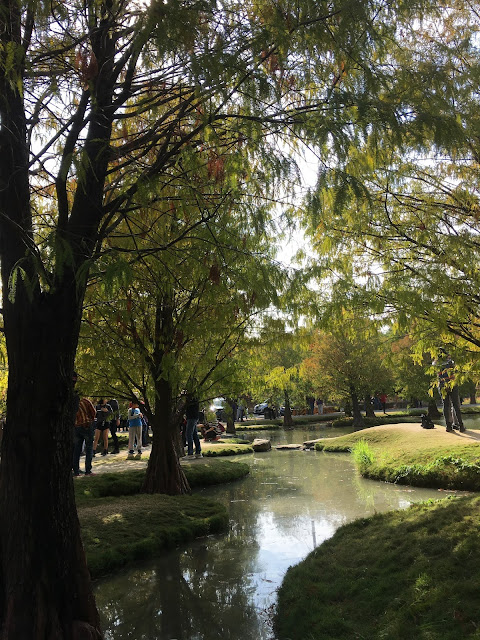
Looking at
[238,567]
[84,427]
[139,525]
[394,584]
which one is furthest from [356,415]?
[394,584]

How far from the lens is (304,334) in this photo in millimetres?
7094

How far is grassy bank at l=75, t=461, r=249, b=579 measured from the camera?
5.91 metres

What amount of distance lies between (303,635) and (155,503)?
14.4 ft

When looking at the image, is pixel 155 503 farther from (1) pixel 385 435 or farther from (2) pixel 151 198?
(1) pixel 385 435

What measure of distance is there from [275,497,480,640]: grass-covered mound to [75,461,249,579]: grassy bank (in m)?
2.11

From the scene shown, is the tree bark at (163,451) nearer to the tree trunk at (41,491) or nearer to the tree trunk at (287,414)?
the tree trunk at (41,491)

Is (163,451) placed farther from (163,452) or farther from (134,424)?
(134,424)

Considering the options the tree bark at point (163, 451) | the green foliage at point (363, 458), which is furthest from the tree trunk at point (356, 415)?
the tree bark at point (163, 451)

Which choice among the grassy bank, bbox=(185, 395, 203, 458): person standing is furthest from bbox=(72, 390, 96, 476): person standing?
bbox=(185, 395, 203, 458): person standing

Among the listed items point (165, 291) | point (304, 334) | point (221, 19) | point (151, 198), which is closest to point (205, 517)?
point (304, 334)

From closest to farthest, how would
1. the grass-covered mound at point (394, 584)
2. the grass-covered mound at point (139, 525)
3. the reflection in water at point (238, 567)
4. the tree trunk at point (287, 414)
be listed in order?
the grass-covered mound at point (394, 584)
the reflection in water at point (238, 567)
the grass-covered mound at point (139, 525)
the tree trunk at point (287, 414)

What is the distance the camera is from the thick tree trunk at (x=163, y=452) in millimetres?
8883

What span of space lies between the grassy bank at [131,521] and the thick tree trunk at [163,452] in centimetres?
59

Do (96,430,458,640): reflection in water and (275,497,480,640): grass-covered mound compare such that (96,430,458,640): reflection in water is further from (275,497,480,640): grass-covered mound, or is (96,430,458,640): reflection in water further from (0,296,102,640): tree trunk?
(0,296,102,640): tree trunk
